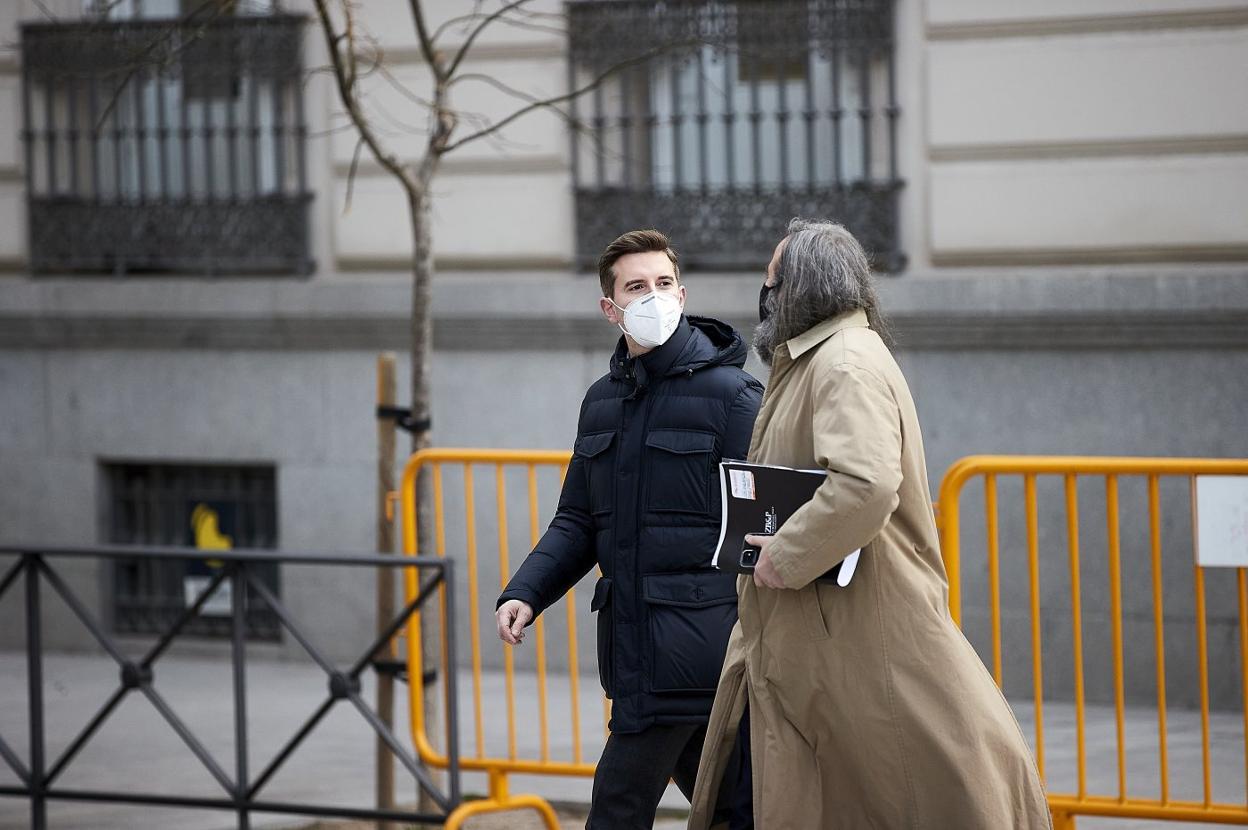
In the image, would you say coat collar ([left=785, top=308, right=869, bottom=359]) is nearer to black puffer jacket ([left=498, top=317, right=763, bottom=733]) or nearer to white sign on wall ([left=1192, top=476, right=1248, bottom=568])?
black puffer jacket ([left=498, top=317, right=763, bottom=733])

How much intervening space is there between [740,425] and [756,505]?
428 mm

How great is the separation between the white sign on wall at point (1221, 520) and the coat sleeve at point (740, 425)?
1665 mm

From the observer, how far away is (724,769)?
3.87m

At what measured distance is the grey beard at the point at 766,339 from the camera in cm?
379

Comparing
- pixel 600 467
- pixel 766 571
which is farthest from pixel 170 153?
pixel 766 571

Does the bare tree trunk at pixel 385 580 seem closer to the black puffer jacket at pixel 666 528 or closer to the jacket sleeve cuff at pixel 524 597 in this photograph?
the jacket sleeve cuff at pixel 524 597

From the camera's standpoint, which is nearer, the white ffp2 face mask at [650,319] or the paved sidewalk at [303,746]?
the white ffp2 face mask at [650,319]

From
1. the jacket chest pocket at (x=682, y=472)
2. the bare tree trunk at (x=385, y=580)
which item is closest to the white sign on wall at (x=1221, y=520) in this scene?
the jacket chest pocket at (x=682, y=472)

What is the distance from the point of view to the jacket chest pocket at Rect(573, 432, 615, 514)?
4.14m

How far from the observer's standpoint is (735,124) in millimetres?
8938

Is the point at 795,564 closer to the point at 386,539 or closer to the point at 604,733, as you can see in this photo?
the point at 386,539

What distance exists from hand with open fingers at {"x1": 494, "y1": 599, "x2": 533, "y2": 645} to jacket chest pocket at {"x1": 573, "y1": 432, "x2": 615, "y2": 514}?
31 centimetres

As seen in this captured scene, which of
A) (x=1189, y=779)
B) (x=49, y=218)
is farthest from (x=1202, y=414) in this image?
(x=49, y=218)

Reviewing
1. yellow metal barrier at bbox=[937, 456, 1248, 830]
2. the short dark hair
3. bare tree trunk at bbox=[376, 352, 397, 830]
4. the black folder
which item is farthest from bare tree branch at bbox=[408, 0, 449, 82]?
the black folder
